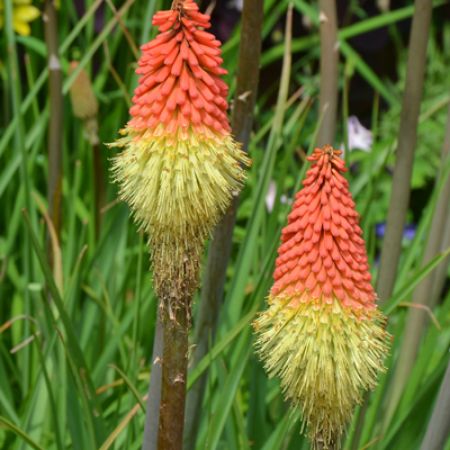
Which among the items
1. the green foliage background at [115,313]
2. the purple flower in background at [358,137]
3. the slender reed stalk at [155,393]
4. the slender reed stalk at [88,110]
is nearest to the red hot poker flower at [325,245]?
the slender reed stalk at [155,393]

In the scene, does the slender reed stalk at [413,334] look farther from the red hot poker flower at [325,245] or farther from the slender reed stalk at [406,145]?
the red hot poker flower at [325,245]

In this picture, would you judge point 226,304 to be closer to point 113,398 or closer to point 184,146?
point 113,398

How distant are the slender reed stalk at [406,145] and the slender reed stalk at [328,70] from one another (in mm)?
164

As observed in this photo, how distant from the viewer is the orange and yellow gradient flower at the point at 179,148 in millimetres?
1510

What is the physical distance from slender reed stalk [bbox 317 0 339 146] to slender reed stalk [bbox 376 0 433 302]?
16cm

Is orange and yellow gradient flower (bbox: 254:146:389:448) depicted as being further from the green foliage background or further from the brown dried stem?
the green foliage background

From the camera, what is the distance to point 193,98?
61.1 inches

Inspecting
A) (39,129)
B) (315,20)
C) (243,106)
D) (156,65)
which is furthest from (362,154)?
(156,65)

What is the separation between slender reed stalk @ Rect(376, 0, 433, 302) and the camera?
2.16m

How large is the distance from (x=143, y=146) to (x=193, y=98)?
11cm

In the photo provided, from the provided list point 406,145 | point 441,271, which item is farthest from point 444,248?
point 406,145

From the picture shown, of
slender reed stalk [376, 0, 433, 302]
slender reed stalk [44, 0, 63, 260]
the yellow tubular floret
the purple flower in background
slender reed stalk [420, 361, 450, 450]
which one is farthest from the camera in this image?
the purple flower in background

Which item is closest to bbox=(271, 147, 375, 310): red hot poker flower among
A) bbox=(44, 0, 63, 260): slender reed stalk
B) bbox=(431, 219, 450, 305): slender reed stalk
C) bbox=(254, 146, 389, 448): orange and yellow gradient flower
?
bbox=(254, 146, 389, 448): orange and yellow gradient flower

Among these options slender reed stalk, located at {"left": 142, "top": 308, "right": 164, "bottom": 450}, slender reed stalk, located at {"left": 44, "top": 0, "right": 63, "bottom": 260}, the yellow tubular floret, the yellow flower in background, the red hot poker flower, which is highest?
the yellow flower in background
